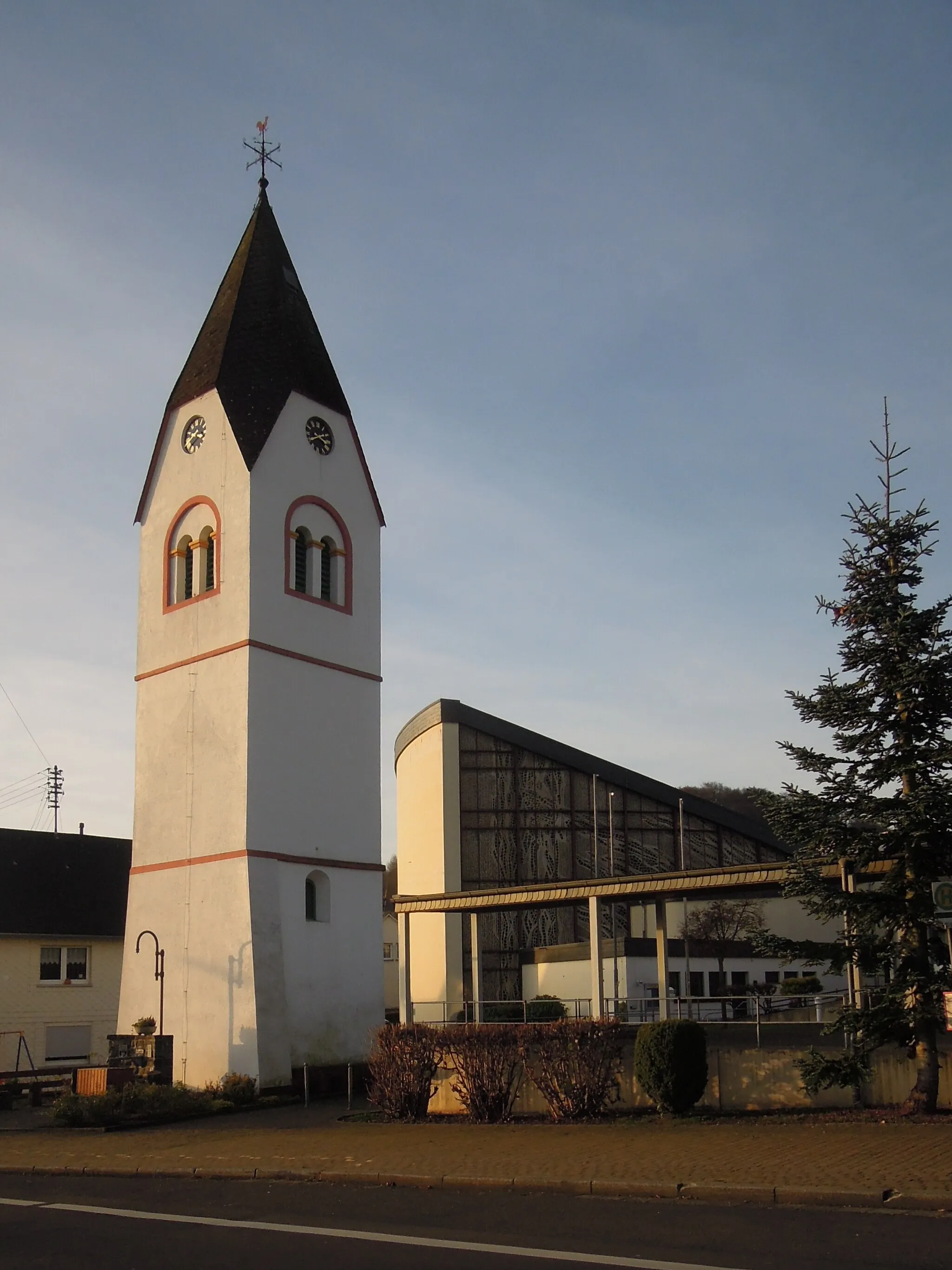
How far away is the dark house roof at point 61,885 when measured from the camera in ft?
114

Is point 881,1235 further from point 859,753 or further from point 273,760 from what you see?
point 273,760

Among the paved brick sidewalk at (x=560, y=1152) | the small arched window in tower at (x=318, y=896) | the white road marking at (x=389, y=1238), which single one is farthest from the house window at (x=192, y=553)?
the white road marking at (x=389, y=1238)

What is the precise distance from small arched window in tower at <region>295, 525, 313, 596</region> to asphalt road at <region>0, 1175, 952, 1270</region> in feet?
57.8

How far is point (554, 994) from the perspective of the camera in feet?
161

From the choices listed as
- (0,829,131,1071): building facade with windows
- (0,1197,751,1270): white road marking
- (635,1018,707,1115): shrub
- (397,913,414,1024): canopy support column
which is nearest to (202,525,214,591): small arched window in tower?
(397,913,414,1024): canopy support column

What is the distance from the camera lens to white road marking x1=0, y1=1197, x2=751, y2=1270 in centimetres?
911

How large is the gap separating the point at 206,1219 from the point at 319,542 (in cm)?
1997

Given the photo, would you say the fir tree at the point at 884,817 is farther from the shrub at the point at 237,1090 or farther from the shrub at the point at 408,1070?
the shrub at the point at 237,1090

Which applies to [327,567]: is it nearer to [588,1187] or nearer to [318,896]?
[318,896]

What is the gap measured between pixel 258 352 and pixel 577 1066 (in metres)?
19.6

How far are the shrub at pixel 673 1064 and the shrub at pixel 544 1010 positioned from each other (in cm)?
1124

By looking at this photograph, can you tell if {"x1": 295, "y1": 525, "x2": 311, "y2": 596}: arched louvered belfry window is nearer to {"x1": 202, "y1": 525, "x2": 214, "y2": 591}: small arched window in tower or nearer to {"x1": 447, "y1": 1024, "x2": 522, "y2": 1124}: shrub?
{"x1": 202, "y1": 525, "x2": 214, "y2": 591}: small arched window in tower

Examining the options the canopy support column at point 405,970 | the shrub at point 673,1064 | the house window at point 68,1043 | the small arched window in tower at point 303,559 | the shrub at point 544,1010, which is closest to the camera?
the shrub at point 673,1064

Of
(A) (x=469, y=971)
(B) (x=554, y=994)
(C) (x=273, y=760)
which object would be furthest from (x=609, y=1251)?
(A) (x=469, y=971)
